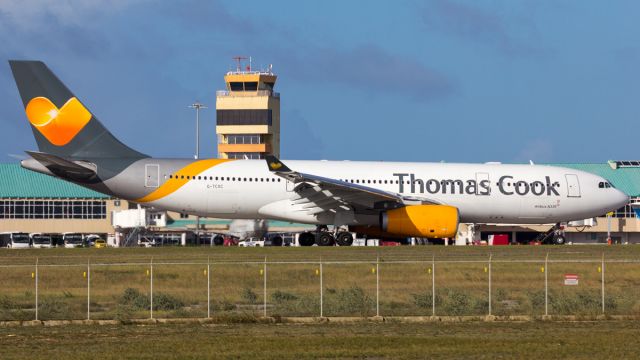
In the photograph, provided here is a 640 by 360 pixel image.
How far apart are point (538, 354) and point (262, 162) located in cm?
3135

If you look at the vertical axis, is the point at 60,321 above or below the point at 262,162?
below

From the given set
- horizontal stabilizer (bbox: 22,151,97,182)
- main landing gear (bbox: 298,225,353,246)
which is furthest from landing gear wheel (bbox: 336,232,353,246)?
horizontal stabilizer (bbox: 22,151,97,182)

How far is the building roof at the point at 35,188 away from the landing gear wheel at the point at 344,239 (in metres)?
46.8

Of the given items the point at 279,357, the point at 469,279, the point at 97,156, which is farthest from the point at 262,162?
the point at 279,357

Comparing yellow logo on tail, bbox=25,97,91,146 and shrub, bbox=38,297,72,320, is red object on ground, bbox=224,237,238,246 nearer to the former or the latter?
yellow logo on tail, bbox=25,97,91,146

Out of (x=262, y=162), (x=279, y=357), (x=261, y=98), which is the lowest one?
(x=279, y=357)

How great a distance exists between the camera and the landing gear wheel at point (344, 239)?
51344 mm

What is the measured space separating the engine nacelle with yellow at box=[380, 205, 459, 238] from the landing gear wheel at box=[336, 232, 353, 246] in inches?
102

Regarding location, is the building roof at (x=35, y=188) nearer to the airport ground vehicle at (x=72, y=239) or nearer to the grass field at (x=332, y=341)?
the airport ground vehicle at (x=72, y=239)

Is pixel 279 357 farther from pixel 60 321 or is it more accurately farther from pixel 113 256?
pixel 113 256

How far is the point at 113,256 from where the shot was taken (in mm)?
45344

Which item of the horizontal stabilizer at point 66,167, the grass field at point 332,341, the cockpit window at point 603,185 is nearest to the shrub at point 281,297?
the grass field at point 332,341

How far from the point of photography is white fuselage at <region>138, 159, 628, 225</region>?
5109cm

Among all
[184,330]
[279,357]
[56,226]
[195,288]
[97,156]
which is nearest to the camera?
[279,357]
